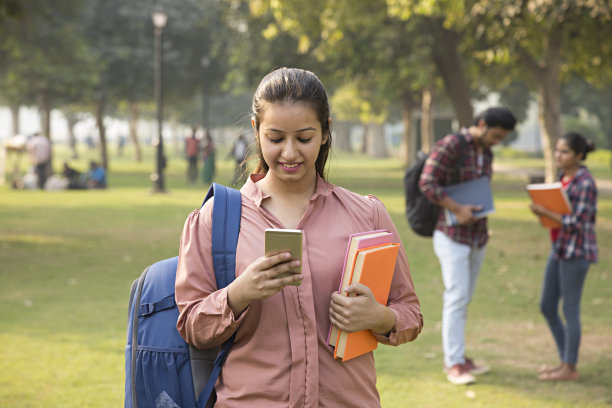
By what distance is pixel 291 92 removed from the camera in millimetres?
2475

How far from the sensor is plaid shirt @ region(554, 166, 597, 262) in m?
5.84

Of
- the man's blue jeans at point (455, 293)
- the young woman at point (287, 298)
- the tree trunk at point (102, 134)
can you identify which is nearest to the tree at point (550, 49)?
the man's blue jeans at point (455, 293)

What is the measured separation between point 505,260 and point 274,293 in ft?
31.9

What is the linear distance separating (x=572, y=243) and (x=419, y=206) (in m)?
1.17

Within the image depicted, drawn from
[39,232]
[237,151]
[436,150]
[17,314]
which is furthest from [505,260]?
[237,151]

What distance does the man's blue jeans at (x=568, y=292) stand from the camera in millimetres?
5892

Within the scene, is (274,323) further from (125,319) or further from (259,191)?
(125,319)

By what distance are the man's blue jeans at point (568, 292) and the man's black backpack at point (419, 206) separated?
0.92 m

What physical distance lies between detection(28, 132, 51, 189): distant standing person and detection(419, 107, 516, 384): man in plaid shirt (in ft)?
67.0

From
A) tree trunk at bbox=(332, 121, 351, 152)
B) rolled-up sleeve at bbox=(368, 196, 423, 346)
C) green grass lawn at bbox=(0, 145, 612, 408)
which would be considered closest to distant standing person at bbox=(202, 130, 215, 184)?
green grass lawn at bbox=(0, 145, 612, 408)

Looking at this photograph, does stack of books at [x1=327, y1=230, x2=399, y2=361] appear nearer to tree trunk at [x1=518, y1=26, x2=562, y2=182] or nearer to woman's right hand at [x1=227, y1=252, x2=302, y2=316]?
woman's right hand at [x1=227, y1=252, x2=302, y2=316]

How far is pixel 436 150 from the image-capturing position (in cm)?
596

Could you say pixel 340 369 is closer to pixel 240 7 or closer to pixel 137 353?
pixel 137 353

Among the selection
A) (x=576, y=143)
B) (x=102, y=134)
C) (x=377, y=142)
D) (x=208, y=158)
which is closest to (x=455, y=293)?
(x=576, y=143)
